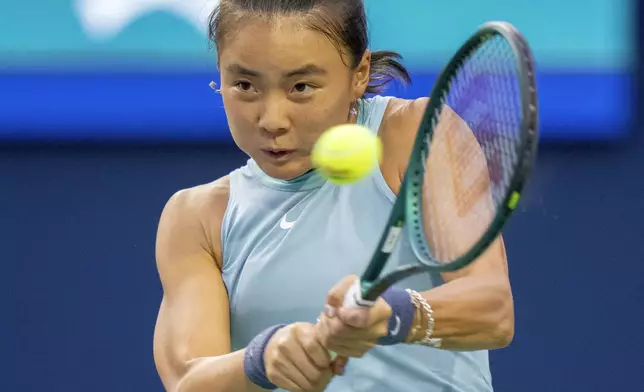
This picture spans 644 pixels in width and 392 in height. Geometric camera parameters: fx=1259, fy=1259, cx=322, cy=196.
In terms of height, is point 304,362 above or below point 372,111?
below

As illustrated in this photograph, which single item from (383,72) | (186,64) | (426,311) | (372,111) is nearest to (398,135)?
(372,111)

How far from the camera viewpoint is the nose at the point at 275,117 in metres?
1.80

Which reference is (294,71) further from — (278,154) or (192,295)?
(192,295)

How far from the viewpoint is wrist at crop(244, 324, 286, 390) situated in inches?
67.7

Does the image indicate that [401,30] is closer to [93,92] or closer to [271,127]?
[93,92]

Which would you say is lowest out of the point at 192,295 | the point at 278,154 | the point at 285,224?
the point at 192,295

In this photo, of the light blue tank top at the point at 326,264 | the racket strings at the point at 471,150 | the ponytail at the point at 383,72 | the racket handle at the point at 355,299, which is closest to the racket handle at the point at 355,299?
the racket handle at the point at 355,299

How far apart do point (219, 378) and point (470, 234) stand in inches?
17.9

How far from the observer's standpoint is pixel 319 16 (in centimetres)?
186

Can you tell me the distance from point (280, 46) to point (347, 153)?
12.0 inches

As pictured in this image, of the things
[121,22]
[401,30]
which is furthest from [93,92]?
[401,30]

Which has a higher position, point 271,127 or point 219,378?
point 271,127

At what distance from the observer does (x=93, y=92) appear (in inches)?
122

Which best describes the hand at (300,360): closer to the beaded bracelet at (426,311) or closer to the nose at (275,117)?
the beaded bracelet at (426,311)
